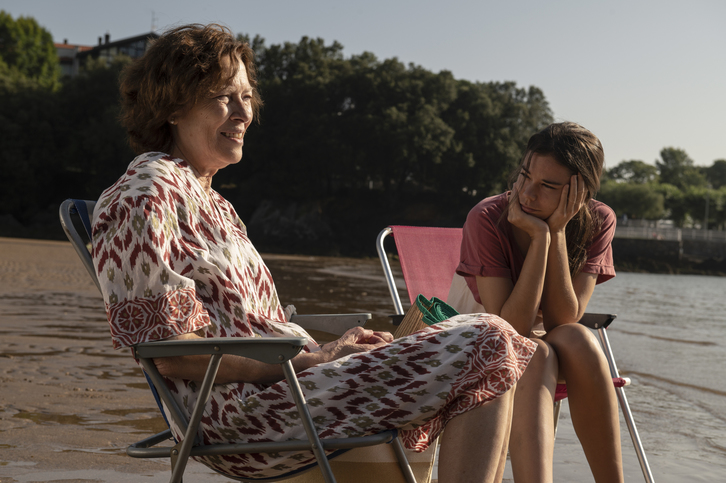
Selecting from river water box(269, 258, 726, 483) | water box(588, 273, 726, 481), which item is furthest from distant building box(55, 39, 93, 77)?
water box(588, 273, 726, 481)

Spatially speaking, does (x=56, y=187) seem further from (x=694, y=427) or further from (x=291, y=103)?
(x=694, y=427)

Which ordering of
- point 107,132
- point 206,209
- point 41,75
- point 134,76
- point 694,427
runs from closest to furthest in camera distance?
1. point 206,209
2. point 134,76
3. point 694,427
4. point 107,132
5. point 41,75

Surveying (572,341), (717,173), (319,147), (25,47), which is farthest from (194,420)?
(717,173)

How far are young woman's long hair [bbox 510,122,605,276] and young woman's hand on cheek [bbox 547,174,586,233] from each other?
0.16ft

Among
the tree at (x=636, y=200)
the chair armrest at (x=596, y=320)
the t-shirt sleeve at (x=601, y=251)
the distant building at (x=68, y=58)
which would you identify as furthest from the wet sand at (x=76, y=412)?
the tree at (x=636, y=200)

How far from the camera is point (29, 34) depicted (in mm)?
60875

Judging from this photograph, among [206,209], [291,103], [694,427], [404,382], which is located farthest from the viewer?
[291,103]

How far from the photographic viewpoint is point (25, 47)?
60.6 m

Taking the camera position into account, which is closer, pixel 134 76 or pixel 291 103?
pixel 134 76

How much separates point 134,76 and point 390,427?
4.06 feet

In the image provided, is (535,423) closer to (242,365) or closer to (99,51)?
(242,365)

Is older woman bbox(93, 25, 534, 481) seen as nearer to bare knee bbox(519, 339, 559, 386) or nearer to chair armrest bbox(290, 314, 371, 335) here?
bare knee bbox(519, 339, 559, 386)

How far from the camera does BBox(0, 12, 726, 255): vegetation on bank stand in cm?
4291

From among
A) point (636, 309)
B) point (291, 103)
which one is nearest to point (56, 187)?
point (291, 103)
